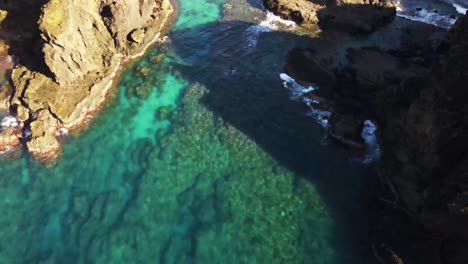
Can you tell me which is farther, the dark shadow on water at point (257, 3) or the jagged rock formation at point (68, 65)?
the dark shadow on water at point (257, 3)

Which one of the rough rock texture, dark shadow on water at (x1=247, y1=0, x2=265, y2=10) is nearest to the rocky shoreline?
the rough rock texture

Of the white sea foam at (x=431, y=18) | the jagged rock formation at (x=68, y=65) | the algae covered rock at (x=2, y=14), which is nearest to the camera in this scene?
the jagged rock formation at (x=68, y=65)

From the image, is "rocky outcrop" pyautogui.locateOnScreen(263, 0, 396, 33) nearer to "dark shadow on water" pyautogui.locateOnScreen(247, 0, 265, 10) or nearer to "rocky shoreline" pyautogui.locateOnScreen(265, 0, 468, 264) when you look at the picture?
"dark shadow on water" pyautogui.locateOnScreen(247, 0, 265, 10)

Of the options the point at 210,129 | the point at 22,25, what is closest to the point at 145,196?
the point at 210,129

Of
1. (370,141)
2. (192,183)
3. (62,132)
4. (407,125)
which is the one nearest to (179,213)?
(192,183)

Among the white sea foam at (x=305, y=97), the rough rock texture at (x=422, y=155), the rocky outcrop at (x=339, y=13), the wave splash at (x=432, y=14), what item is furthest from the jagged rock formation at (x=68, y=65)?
the wave splash at (x=432, y=14)

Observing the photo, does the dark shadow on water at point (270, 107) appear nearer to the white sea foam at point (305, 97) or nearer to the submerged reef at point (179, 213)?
the white sea foam at point (305, 97)
